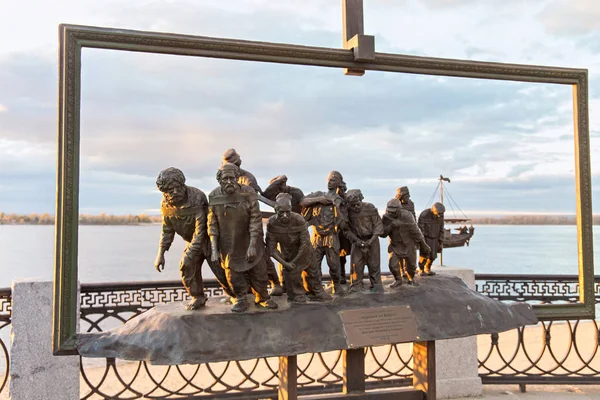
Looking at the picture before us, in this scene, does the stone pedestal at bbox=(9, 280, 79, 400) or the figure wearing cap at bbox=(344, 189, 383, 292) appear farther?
the stone pedestal at bbox=(9, 280, 79, 400)

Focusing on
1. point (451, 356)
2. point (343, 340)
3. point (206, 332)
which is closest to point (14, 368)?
point (206, 332)

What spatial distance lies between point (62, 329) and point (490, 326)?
3.57 metres

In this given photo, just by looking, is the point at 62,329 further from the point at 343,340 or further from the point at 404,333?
the point at 404,333

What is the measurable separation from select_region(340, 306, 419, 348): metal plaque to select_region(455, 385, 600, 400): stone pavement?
3.06m

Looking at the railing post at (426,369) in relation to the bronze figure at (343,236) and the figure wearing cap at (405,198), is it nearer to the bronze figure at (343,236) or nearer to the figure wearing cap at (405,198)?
the bronze figure at (343,236)

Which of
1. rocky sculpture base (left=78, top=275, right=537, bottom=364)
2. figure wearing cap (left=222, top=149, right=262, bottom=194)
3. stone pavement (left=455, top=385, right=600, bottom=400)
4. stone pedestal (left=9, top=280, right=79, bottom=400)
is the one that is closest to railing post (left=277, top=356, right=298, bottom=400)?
rocky sculpture base (left=78, top=275, right=537, bottom=364)

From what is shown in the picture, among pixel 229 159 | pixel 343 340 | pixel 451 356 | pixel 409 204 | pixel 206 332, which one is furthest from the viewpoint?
pixel 451 356

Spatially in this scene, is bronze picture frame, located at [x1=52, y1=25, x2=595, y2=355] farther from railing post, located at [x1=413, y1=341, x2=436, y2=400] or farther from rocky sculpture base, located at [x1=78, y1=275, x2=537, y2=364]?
railing post, located at [x1=413, y1=341, x2=436, y2=400]

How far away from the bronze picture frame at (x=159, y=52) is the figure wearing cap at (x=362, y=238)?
1.26 meters

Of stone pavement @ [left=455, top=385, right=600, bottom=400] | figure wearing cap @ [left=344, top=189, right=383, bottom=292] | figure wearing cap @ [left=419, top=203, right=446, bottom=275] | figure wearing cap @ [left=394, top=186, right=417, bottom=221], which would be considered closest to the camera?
figure wearing cap @ [left=344, top=189, right=383, bottom=292]

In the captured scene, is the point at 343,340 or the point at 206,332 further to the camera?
the point at 343,340

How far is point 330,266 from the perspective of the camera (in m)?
4.28

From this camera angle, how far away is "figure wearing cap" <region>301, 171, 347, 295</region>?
4207 millimetres

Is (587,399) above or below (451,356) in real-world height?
below
